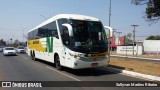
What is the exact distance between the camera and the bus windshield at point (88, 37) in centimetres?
1637

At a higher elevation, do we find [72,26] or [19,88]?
[72,26]

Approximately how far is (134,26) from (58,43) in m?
74.8

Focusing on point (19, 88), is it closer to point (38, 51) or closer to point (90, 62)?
point (90, 62)


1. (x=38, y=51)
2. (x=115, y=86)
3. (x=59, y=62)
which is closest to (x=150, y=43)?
(x=38, y=51)

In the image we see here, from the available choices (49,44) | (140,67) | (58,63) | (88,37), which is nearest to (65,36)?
(88,37)

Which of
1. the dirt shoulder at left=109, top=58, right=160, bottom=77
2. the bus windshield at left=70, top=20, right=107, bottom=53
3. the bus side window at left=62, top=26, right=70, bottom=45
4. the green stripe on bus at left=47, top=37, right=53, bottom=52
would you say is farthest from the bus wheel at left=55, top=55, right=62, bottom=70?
the dirt shoulder at left=109, top=58, right=160, bottom=77

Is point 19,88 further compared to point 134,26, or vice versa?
point 134,26

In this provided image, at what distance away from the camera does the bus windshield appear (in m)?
16.4

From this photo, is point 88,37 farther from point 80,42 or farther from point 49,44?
point 49,44

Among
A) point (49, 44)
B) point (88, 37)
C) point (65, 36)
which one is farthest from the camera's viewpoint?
point (49, 44)

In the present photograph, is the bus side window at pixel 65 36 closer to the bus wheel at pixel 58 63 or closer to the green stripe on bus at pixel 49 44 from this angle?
the bus wheel at pixel 58 63

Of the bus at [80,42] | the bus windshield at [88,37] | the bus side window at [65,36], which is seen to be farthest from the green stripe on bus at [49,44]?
the bus windshield at [88,37]

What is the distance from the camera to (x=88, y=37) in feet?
54.8

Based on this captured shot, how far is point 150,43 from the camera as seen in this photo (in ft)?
292
